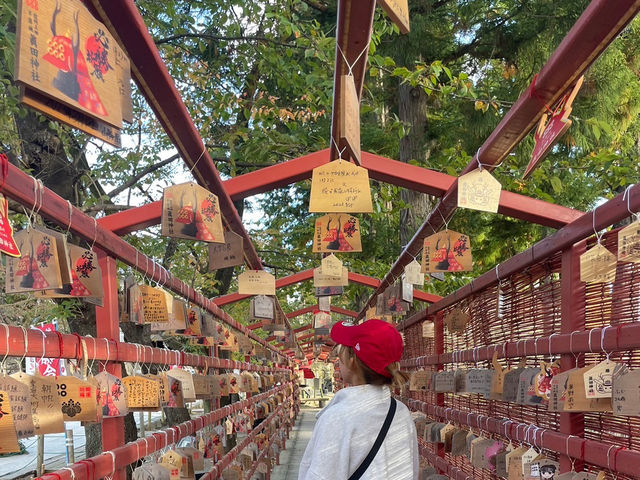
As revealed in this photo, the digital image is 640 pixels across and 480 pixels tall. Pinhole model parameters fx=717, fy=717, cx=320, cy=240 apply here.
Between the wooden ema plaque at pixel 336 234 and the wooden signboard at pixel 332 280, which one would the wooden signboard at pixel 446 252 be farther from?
the wooden signboard at pixel 332 280

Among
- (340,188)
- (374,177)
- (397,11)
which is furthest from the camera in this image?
(374,177)

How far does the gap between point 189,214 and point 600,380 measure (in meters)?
2.28

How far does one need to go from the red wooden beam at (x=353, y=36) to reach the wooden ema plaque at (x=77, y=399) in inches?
65.2

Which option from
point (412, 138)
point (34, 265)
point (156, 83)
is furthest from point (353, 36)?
point (412, 138)

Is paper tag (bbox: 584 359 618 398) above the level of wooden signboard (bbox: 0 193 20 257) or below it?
below

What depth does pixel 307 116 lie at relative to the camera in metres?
7.57

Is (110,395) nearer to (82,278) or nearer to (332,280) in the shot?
(82,278)

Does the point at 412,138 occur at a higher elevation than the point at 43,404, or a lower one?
higher

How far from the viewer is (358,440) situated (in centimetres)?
264

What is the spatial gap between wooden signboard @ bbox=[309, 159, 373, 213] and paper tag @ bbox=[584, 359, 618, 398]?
1.72 m

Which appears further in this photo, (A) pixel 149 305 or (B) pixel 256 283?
(B) pixel 256 283

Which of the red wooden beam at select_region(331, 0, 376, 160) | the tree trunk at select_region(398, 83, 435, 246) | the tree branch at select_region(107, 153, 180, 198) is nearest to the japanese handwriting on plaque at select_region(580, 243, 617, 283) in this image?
the red wooden beam at select_region(331, 0, 376, 160)

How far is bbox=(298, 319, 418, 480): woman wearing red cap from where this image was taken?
2600 mm

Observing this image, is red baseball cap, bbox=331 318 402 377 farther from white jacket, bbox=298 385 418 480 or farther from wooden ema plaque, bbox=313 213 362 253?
wooden ema plaque, bbox=313 213 362 253
